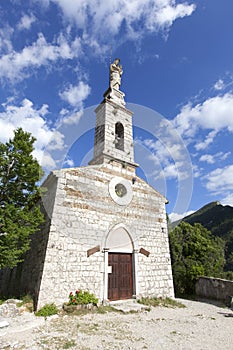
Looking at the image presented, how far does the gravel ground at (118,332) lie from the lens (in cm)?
401

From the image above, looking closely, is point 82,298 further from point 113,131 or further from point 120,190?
point 113,131

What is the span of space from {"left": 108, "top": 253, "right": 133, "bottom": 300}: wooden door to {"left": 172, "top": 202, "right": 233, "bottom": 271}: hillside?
71.8ft

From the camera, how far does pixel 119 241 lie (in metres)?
8.48

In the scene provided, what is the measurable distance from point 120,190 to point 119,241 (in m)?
2.35

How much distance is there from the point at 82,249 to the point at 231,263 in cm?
2465

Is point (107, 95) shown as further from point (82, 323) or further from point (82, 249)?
point (82, 323)

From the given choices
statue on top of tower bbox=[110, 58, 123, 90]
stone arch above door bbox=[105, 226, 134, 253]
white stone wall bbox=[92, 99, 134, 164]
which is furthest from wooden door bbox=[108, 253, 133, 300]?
statue on top of tower bbox=[110, 58, 123, 90]

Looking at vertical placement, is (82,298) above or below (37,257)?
below

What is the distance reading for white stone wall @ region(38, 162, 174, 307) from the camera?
6716 mm

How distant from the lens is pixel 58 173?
7711mm

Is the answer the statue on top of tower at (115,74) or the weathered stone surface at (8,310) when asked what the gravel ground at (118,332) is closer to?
the weathered stone surface at (8,310)

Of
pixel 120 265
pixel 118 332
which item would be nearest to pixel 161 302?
pixel 120 265

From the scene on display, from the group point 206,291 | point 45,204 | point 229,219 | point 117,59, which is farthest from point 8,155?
point 229,219

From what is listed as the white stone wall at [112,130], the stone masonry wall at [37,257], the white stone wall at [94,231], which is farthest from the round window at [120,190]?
the stone masonry wall at [37,257]
